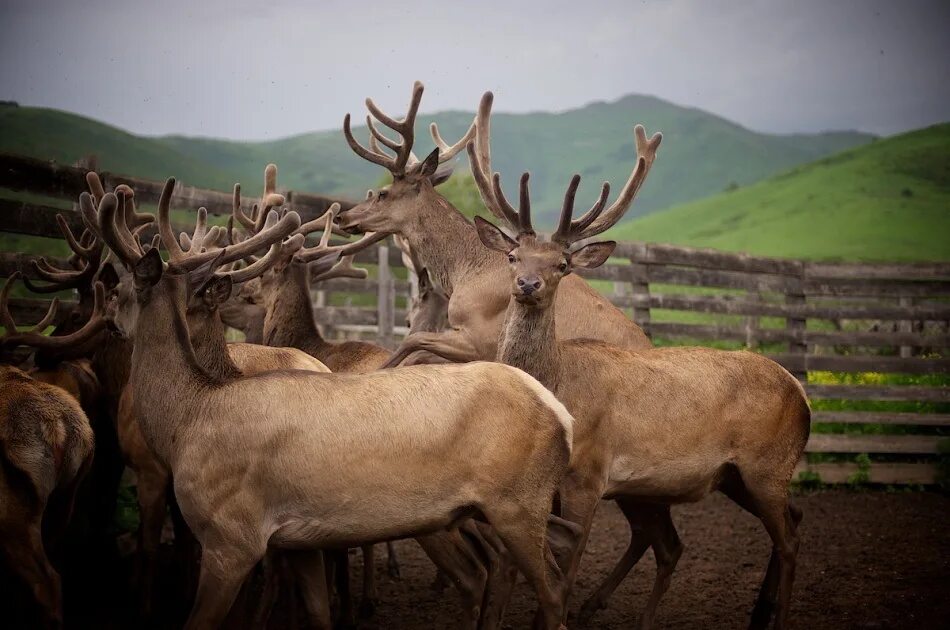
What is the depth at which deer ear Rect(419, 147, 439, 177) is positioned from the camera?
25.5 feet

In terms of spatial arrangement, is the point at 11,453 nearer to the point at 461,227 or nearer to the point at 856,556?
the point at 461,227

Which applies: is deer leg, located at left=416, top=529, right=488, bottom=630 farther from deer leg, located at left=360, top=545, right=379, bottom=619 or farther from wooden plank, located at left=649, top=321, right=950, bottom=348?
wooden plank, located at left=649, top=321, right=950, bottom=348

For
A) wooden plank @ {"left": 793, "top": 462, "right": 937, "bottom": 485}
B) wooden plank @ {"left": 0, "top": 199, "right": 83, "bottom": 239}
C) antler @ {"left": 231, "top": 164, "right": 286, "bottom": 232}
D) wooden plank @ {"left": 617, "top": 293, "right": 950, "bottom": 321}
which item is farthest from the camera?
wooden plank @ {"left": 617, "top": 293, "right": 950, "bottom": 321}

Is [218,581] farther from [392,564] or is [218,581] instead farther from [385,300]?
[385,300]

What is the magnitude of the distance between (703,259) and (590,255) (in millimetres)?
6712

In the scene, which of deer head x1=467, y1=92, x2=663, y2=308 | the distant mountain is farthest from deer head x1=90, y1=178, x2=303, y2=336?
the distant mountain

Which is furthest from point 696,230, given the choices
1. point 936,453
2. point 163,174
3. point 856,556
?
point 856,556

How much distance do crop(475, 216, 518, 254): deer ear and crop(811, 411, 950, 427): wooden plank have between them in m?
6.72

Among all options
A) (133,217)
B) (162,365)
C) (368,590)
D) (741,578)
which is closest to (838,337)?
(741,578)

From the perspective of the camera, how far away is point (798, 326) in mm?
12547

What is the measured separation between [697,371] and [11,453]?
12.9 ft

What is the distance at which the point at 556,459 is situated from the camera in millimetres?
4672

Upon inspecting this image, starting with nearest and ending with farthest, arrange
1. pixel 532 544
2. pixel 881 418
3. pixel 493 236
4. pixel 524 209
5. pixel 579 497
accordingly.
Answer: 1. pixel 532 544
2. pixel 579 497
3. pixel 524 209
4. pixel 493 236
5. pixel 881 418

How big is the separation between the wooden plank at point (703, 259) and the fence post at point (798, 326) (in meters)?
0.22
